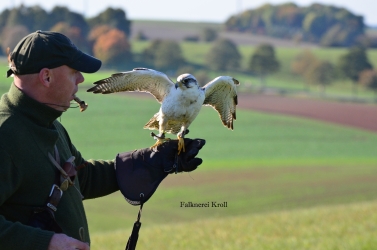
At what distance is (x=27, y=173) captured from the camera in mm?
2984

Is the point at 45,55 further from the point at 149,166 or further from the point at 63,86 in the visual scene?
the point at 149,166

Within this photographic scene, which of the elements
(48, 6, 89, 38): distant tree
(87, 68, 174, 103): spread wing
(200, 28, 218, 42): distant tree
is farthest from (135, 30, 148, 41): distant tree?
(87, 68, 174, 103): spread wing

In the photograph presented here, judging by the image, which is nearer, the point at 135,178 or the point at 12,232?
the point at 12,232

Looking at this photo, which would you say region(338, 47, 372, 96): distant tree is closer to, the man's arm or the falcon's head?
the falcon's head

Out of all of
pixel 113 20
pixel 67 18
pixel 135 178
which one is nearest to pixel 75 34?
pixel 67 18

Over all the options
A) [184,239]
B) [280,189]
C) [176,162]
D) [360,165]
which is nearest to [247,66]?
[360,165]

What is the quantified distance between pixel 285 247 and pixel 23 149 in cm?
475

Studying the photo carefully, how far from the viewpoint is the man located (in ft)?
9.42

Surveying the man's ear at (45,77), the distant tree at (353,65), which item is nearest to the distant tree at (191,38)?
the distant tree at (353,65)

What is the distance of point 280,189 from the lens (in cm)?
1911

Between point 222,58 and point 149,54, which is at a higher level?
point 222,58

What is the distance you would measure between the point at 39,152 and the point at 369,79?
55.6m

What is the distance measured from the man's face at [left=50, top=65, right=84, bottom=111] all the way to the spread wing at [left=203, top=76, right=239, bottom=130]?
50.3 inches

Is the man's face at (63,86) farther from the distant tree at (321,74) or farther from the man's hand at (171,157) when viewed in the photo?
the distant tree at (321,74)
